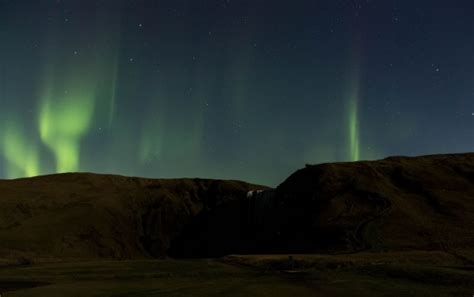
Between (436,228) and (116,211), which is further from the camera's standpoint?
(116,211)

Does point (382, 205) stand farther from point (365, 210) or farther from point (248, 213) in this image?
point (248, 213)

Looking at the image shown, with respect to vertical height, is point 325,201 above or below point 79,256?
above

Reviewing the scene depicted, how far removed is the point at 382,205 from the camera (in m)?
49.2

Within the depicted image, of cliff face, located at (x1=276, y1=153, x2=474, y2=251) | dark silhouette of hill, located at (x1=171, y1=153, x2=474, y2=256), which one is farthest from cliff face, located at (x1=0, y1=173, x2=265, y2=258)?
cliff face, located at (x1=276, y1=153, x2=474, y2=251)

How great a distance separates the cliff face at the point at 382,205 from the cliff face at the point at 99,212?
2272 cm

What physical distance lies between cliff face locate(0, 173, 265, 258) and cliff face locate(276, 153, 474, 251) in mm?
22722

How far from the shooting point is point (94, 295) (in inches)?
682

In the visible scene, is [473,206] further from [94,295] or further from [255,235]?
[94,295]

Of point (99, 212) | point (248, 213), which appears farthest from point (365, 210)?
point (99, 212)

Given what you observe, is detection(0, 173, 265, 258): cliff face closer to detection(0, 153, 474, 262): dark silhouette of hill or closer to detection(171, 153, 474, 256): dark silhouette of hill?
detection(0, 153, 474, 262): dark silhouette of hill

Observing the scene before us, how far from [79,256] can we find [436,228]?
4110 centimetres

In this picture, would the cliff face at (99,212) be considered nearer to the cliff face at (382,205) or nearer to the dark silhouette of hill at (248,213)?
the dark silhouette of hill at (248,213)

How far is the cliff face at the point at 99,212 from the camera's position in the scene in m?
63.7

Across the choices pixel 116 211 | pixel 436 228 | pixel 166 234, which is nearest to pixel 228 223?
pixel 166 234
